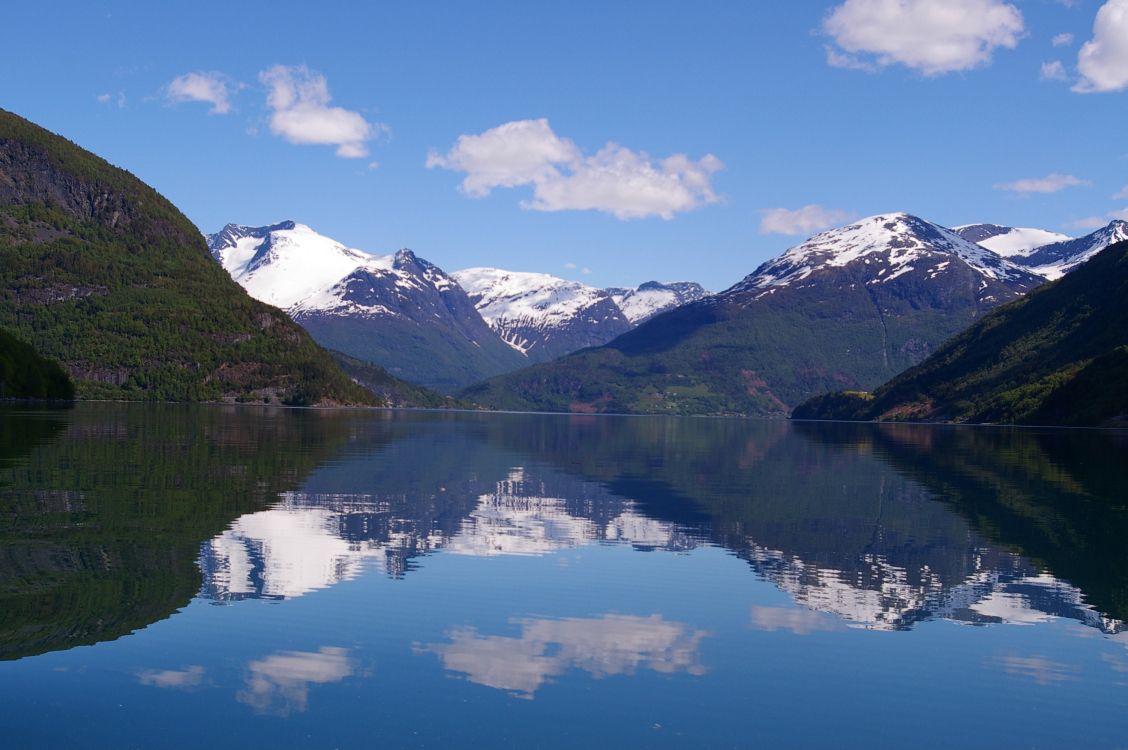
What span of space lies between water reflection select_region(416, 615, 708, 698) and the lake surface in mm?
116

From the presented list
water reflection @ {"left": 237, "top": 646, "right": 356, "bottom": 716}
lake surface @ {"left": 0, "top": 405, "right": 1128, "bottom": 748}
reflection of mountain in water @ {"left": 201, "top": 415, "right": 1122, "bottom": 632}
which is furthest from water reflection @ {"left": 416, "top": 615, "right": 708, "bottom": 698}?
reflection of mountain in water @ {"left": 201, "top": 415, "right": 1122, "bottom": 632}

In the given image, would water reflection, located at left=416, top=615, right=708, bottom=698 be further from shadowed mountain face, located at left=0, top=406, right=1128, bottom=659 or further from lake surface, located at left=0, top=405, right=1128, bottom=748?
shadowed mountain face, located at left=0, top=406, right=1128, bottom=659

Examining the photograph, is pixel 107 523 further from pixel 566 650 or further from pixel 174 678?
pixel 566 650

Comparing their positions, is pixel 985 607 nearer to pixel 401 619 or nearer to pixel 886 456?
pixel 401 619

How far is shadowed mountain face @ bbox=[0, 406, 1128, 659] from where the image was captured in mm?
35656

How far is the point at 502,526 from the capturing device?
179 ft

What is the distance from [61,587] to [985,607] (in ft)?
96.7

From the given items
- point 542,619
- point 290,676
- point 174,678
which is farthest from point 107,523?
point 290,676

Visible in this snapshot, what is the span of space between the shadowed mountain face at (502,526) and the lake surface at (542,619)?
24 centimetres

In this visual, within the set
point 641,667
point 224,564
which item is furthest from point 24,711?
point 224,564

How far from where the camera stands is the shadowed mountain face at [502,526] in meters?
35.7

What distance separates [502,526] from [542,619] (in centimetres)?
2160

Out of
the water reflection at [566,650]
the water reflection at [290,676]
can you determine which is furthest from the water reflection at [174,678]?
the water reflection at [566,650]

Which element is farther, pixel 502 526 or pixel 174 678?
pixel 502 526
